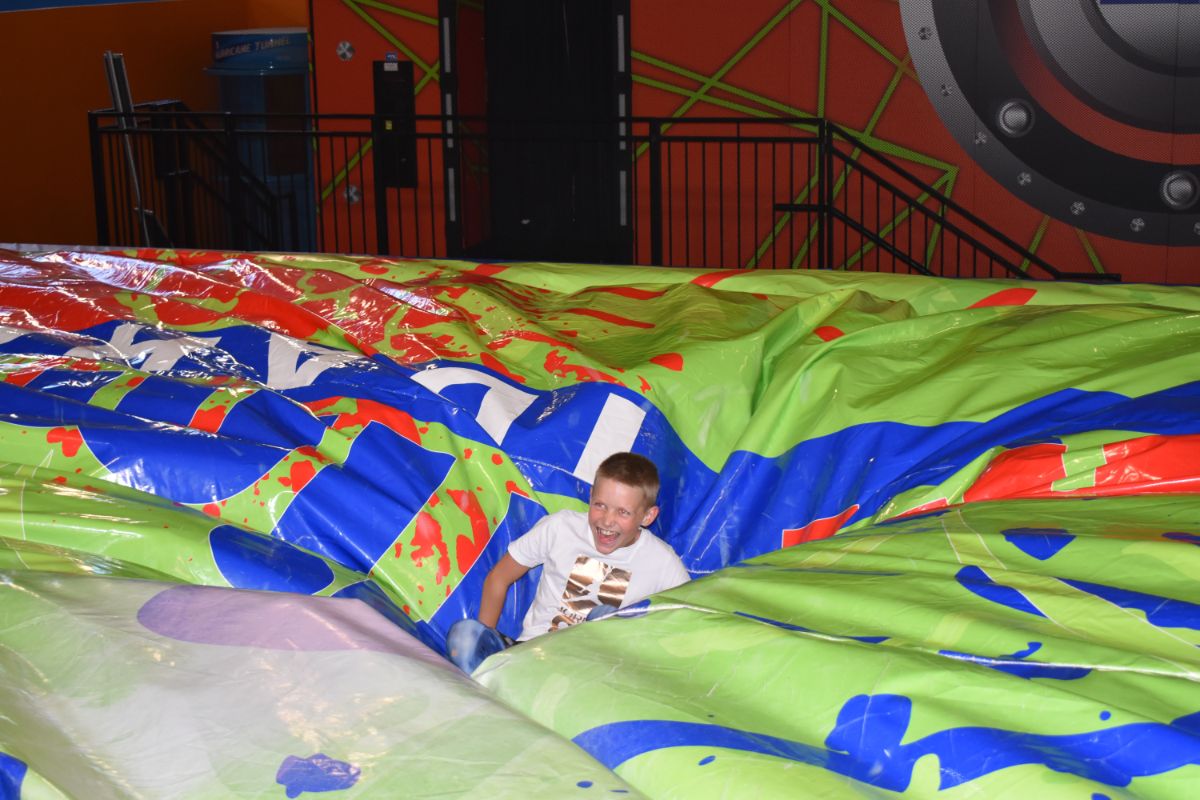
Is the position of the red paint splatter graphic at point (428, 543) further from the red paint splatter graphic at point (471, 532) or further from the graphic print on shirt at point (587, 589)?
the graphic print on shirt at point (587, 589)

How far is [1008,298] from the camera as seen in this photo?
3.94 metres

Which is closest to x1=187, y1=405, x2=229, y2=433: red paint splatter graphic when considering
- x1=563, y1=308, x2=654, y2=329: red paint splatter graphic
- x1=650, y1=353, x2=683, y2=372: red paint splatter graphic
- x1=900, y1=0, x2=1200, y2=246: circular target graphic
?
x1=650, y1=353, x2=683, y2=372: red paint splatter graphic

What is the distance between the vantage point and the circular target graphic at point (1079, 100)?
7449mm

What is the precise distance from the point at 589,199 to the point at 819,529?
6.01 metres

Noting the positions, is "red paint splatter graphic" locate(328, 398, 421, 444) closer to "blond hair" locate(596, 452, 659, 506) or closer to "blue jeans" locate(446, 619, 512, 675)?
"blond hair" locate(596, 452, 659, 506)

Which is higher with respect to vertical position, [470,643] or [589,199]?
[589,199]

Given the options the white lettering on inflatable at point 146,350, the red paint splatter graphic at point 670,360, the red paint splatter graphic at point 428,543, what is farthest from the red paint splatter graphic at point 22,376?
the red paint splatter graphic at point 670,360

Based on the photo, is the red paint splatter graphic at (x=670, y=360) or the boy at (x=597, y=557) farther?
the red paint splatter graphic at (x=670, y=360)

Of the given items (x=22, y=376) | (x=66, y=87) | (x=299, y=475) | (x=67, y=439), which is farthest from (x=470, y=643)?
(x=66, y=87)

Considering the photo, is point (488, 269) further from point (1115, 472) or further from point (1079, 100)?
point (1079, 100)

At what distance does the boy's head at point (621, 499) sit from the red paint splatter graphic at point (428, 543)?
316mm

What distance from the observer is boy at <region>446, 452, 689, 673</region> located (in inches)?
108

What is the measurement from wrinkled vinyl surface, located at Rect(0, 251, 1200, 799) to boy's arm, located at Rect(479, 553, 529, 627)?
0.04 metres

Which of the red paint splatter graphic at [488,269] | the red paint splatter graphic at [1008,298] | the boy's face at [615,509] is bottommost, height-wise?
the boy's face at [615,509]
